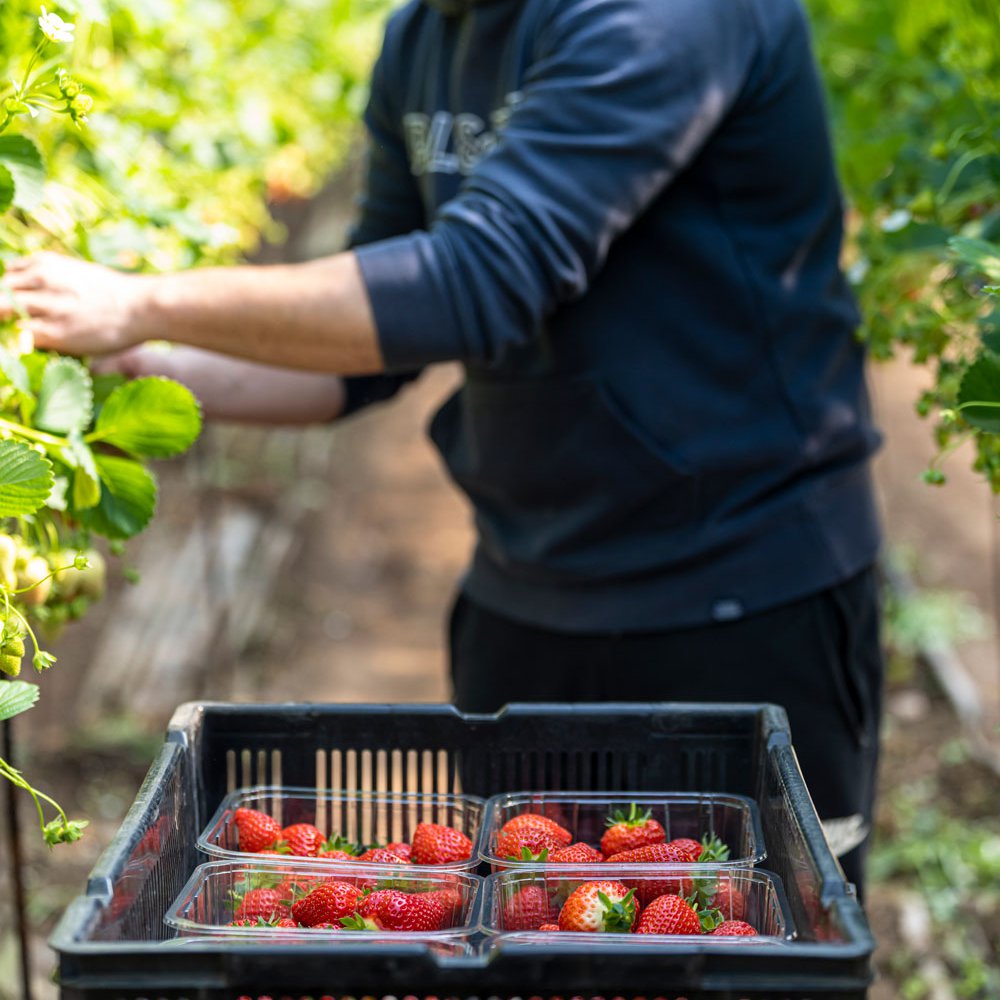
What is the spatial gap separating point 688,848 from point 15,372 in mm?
689

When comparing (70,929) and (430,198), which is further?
(430,198)

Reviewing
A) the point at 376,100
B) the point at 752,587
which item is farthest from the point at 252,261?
the point at 752,587

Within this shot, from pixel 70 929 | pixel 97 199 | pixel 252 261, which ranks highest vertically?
pixel 97 199

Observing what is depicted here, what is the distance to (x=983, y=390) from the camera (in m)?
1.08

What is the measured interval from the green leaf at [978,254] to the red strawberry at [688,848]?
20.3 inches

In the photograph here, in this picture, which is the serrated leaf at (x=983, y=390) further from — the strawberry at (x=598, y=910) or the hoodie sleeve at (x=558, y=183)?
the hoodie sleeve at (x=558, y=183)

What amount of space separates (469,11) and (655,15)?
1.19 ft

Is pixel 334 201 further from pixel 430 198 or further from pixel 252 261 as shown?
pixel 430 198

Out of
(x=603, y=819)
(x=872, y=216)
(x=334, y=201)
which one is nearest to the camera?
(x=603, y=819)

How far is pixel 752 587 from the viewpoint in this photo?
5.84 feet

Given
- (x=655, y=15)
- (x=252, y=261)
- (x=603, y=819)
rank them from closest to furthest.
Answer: (x=603, y=819) < (x=655, y=15) < (x=252, y=261)

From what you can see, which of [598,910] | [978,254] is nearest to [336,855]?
[598,910]

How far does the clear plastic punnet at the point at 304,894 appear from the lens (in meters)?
0.98

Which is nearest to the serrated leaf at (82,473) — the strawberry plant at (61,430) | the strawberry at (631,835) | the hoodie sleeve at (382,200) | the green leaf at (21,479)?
the strawberry plant at (61,430)
